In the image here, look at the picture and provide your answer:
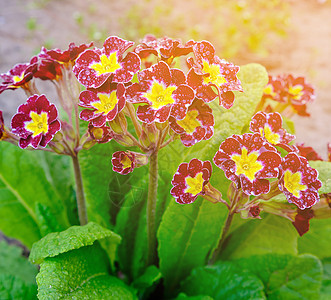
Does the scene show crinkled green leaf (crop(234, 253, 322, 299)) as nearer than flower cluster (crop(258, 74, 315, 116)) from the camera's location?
Yes

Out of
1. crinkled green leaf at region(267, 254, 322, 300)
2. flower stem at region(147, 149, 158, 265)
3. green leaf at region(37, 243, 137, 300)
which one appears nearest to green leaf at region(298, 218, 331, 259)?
crinkled green leaf at region(267, 254, 322, 300)

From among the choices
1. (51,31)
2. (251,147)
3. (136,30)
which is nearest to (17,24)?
(51,31)

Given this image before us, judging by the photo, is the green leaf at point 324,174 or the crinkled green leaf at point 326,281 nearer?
the green leaf at point 324,174

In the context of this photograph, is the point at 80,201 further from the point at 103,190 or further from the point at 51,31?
the point at 51,31

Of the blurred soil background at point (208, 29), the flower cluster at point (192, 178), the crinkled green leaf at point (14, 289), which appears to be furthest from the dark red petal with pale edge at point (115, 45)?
the blurred soil background at point (208, 29)

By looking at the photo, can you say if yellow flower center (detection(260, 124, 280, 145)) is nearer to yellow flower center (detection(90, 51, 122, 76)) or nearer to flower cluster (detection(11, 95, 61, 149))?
yellow flower center (detection(90, 51, 122, 76))

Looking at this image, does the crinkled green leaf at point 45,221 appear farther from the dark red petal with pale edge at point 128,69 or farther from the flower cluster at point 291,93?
the flower cluster at point 291,93
